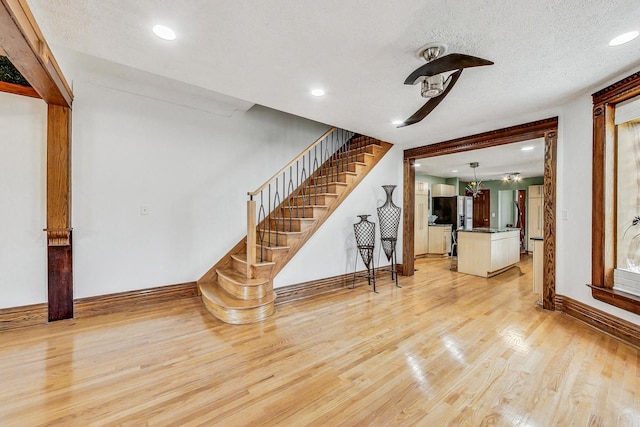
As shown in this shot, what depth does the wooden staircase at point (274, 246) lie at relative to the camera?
3086 millimetres

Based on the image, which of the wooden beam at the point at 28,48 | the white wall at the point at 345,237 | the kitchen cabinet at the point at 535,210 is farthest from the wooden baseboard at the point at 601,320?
the kitchen cabinet at the point at 535,210

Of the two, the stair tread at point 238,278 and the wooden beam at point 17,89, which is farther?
the stair tread at point 238,278

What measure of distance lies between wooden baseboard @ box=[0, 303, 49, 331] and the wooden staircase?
1.54 m

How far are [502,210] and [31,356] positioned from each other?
10.7 meters

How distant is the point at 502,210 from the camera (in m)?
8.89

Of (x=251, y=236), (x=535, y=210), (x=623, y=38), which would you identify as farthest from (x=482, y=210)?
(x=251, y=236)

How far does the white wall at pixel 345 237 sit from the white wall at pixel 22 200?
256 centimetres

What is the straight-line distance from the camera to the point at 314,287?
404 cm

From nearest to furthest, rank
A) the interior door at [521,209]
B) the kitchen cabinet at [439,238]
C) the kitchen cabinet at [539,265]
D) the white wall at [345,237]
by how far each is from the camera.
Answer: the kitchen cabinet at [539,265] < the white wall at [345,237] < the kitchen cabinet at [439,238] < the interior door at [521,209]

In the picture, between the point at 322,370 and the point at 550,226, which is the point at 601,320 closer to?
the point at 550,226

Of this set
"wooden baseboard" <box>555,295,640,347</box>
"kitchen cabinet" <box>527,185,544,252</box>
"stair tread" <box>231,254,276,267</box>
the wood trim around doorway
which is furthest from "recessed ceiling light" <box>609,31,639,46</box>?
"kitchen cabinet" <box>527,185,544,252</box>

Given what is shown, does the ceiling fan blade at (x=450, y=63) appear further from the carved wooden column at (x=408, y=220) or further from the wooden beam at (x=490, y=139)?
the carved wooden column at (x=408, y=220)

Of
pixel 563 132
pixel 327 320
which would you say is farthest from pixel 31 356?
pixel 563 132

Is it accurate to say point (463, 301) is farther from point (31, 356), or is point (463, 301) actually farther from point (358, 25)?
point (31, 356)
